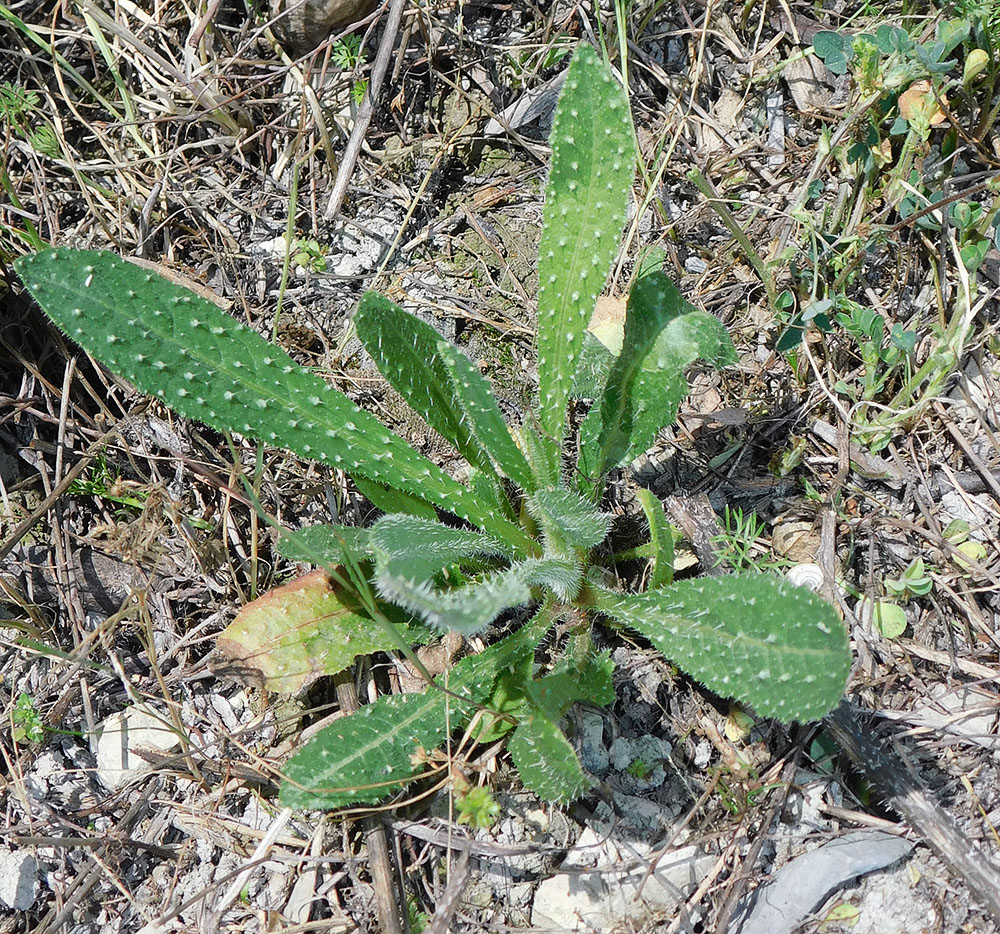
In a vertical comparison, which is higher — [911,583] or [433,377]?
[433,377]

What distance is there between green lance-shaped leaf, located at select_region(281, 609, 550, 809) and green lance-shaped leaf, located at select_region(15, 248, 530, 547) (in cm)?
30

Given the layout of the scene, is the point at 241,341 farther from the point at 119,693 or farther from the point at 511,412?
the point at 119,693

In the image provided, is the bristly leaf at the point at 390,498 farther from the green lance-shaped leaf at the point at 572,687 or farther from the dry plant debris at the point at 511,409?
the green lance-shaped leaf at the point at 572,687

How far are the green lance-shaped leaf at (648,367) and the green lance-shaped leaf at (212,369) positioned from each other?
313 millimetres

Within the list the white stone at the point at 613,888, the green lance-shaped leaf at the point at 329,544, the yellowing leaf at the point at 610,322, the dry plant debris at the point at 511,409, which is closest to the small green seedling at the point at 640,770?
the dry plant debris at the point at 511,409

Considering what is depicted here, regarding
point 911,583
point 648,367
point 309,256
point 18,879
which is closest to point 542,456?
point 648,367

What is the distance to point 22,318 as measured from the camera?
239cm

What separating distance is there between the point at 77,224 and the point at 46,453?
2.38ft

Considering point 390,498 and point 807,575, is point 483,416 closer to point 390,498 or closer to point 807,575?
point 390,498

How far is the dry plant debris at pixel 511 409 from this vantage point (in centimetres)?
186

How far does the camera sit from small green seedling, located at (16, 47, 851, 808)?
1.73 meters

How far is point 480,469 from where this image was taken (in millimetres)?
2076

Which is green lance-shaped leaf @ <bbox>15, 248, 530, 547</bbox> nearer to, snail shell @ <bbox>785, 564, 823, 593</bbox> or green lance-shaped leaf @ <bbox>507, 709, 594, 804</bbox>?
green lance-shaped leaf @ <bbox>507, 709, 594, 804</bbox>

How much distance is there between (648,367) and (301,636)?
3.34 ft
